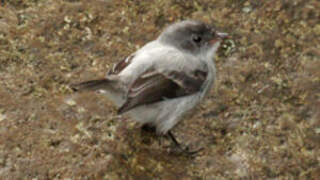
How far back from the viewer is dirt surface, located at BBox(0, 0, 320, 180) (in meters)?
4.70

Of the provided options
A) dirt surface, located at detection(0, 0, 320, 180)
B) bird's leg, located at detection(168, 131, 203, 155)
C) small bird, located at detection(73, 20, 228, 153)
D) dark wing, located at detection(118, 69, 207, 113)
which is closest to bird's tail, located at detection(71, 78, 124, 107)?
small bird, located at detection(73, 20, 228, 153)

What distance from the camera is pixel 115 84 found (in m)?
4.56

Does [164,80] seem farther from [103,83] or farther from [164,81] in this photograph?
[103,83]

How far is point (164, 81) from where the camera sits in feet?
15.4

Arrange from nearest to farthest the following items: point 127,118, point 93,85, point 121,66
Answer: point 93,85 → point 121,66 → point 127,118

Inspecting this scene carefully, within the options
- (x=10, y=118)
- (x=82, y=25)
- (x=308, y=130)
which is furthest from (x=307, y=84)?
(x=10, y=118)

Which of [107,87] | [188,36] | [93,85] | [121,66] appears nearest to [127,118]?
[121,66]

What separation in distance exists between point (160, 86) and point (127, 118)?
25.0 inches

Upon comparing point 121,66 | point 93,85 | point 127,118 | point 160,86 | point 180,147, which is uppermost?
point 93,85

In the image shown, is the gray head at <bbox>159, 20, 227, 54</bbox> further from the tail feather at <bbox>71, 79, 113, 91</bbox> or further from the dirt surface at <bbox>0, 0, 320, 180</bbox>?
the tail feather at <bbox>71, 79, 113, 91</bbox>

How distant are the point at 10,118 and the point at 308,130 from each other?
285 centimetres

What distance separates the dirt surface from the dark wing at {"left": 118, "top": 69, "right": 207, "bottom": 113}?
1.58ft

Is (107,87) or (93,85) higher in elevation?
(93,85)

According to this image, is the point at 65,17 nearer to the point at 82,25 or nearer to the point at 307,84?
the point at 82,25
